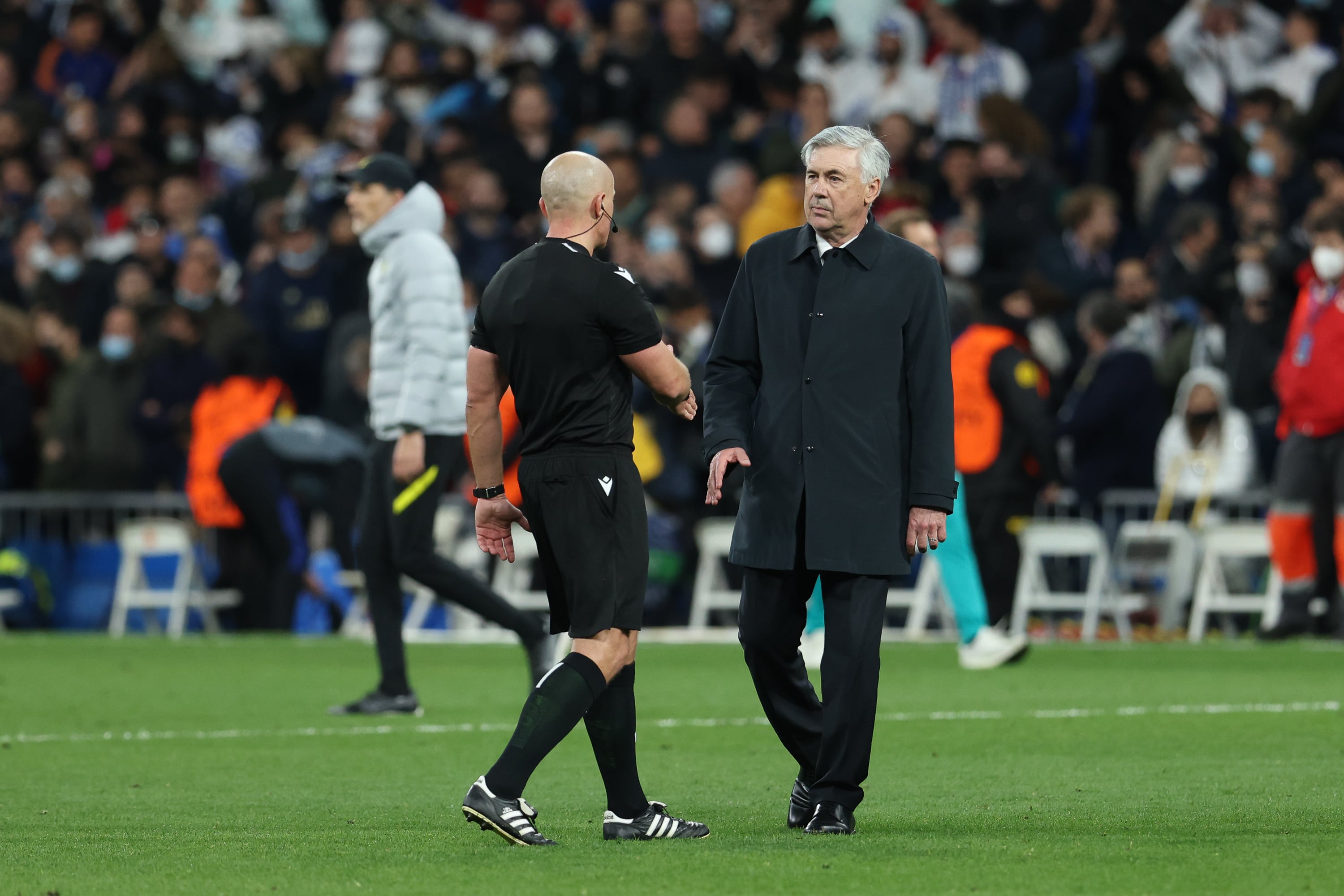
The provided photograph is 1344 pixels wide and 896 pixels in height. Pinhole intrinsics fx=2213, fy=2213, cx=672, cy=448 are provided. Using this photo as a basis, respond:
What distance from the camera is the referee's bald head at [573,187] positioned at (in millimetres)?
6355

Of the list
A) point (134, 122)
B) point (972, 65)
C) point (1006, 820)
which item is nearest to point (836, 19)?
point (972, 65)

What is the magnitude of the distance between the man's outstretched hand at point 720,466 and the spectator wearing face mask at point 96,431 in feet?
41.8

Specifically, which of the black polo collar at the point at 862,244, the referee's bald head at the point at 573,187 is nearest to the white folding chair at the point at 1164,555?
the black polo collar at the point at 862,244

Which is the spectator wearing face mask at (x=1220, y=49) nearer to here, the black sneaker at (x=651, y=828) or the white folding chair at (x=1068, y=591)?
the white folding chair at (x=1068, y=591)

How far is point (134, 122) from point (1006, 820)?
1795 cm

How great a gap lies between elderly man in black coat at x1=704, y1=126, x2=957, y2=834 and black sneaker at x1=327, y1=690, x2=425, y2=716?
3.90 meters

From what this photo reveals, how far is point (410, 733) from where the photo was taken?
31.3 ft

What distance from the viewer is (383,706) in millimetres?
10336

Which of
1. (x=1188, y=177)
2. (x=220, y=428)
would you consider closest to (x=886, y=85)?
(x=1188, y=177)

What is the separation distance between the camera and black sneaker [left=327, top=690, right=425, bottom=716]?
10.3m

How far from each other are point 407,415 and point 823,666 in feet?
12.2

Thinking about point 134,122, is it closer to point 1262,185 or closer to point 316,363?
point 316,363

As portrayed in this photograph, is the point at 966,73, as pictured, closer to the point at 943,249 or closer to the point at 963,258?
the point at 943,249

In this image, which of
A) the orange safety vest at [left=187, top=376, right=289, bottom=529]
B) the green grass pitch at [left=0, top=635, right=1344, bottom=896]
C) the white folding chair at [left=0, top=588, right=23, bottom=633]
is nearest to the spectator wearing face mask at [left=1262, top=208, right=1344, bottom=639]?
the green grass pitch at [left=0, top=635, right=1344, bottom=896]
